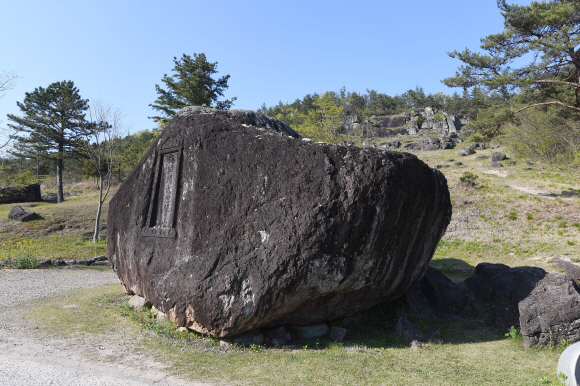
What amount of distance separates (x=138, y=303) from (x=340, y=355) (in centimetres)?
524

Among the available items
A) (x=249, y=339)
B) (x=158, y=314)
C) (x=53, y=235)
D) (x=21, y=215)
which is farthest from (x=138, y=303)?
(x=21, y=215)

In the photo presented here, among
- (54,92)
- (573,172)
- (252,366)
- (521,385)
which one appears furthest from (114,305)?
(54,92)

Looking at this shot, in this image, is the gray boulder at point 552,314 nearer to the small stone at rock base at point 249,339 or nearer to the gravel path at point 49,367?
the small stone at rock base at point 249,339

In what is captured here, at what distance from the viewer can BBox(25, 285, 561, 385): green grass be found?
5.66m

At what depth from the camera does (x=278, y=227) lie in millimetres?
6414

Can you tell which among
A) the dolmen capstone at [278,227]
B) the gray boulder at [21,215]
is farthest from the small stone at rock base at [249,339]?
the gray boulder at [21,215]

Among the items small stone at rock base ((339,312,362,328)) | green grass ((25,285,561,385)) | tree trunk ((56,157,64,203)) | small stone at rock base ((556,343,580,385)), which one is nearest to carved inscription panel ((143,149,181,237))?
green grass ((25,285,561,385))

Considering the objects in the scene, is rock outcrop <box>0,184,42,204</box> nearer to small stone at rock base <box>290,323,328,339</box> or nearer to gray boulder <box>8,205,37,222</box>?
gray boulder <box>8,205,37,222</box>

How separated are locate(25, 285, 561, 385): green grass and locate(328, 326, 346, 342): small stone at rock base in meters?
0.21

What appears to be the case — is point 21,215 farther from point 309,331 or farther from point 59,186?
point 309,331

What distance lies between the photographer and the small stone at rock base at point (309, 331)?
7355 mm

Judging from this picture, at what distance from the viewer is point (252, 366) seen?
6.00 meters

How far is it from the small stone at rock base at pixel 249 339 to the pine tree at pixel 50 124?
31015 millimetres

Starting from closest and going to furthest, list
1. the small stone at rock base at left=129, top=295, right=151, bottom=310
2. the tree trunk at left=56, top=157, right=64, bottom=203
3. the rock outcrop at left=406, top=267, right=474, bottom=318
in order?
the small stone at rock base at left=129, top=295, right=151, bottom=310 < the rock outcrop at left=406, top=267, right=474, bottom=318 < the tree trunk at left=56, top=157, right=64, bottom=203
